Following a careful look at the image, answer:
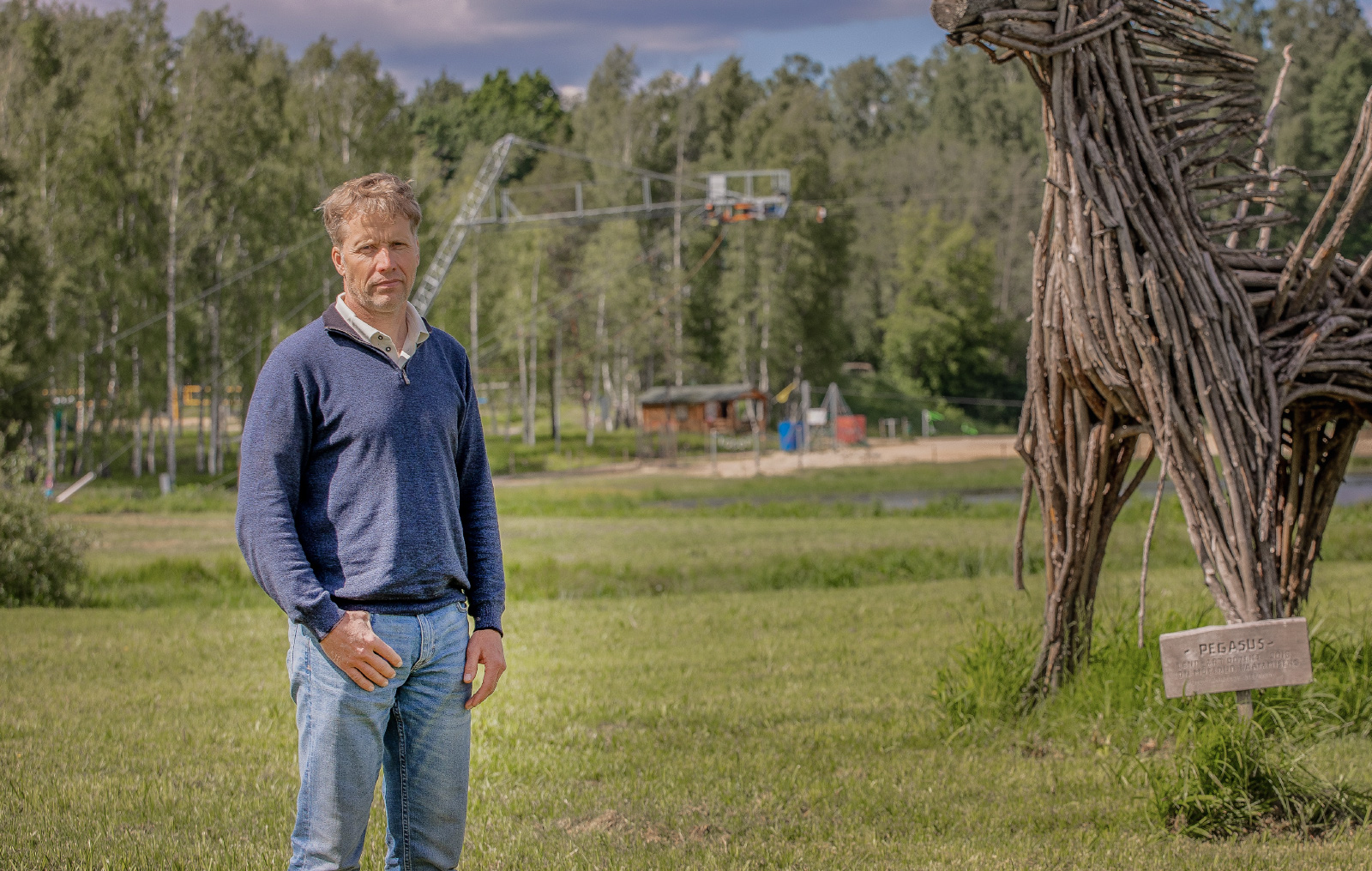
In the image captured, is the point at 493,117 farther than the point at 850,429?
Yes

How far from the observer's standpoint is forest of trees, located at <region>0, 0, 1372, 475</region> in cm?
2944

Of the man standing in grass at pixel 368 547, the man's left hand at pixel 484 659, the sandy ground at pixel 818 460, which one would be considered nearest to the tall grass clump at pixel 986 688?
the man's left hand at pixel 484 659

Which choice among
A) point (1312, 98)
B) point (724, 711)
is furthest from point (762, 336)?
point (724, 711)

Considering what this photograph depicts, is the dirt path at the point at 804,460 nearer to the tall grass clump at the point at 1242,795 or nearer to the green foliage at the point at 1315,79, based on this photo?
the green foliage at the point at 1315,79

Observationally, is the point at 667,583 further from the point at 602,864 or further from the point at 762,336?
the point at 762,336

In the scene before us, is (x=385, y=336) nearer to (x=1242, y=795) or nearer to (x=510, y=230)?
(x=1242, y=795)

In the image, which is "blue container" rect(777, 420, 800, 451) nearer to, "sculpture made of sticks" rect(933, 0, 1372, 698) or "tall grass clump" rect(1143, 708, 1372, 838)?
"sculpture made of sticks" rect(933, 0, 1372, 698)

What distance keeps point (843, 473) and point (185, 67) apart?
71.1 ft

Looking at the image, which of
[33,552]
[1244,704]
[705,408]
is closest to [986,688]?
[1244,704]

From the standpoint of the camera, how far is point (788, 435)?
43.1 m

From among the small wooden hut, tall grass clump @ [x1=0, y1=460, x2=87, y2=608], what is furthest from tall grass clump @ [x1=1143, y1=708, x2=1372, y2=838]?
the small wooden hut

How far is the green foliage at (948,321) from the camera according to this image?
55281 millimetres

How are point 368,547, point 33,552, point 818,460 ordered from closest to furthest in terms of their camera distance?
point 368,547
point 33,552
point 818,460

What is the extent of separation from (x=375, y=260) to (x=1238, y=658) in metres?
3.57
